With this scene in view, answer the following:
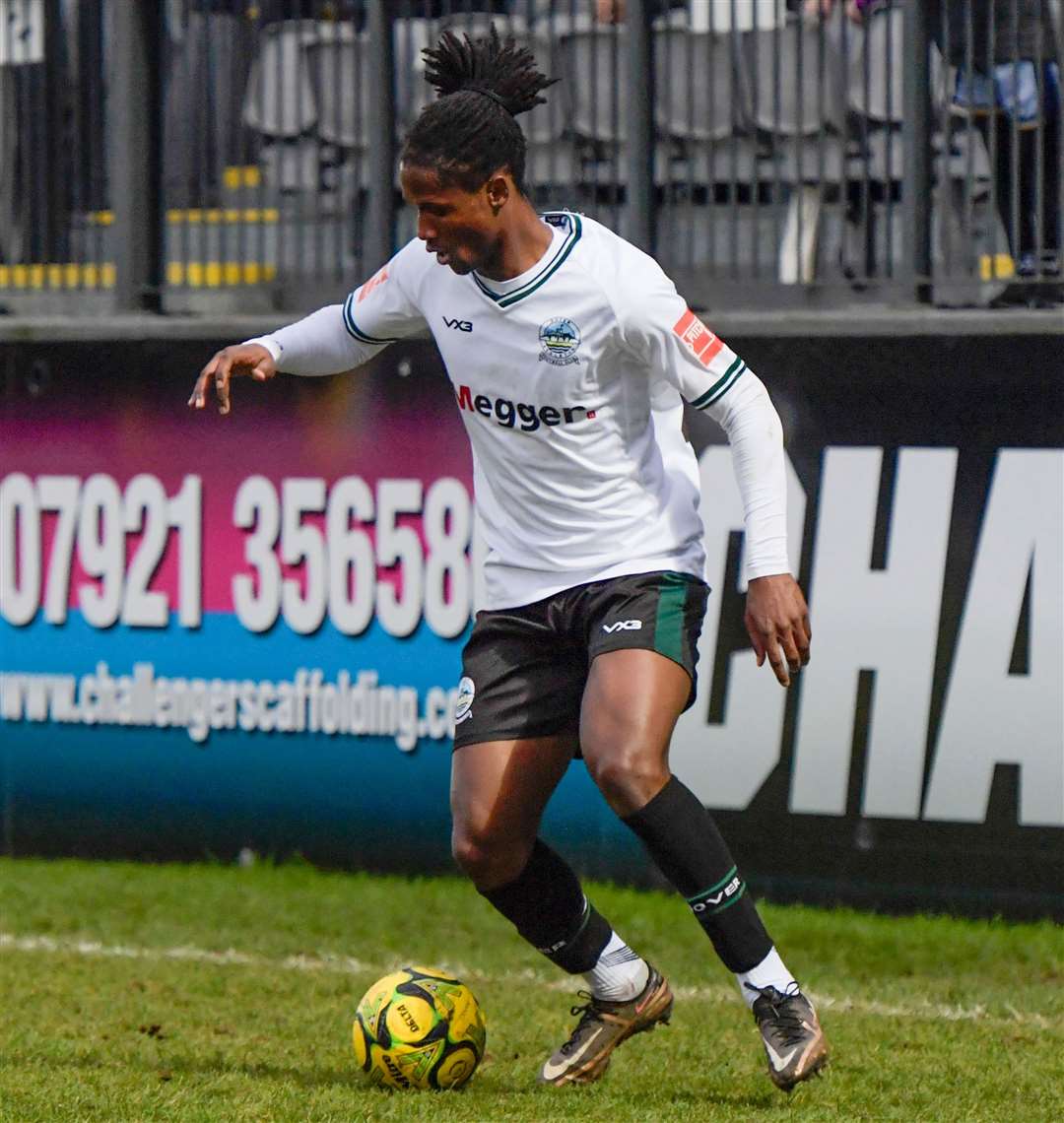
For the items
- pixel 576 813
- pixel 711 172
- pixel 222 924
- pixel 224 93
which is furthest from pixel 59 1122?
pixel 224 93

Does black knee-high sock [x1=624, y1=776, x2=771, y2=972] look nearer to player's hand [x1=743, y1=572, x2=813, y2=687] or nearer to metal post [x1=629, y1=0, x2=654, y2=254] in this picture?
player's hand [x1=743, y1=572, x2=813, y2=687]

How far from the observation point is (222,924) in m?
7.70

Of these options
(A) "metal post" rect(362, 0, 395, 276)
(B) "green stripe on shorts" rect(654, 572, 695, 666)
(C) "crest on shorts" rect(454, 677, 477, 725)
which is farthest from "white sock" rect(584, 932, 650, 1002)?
(A) "metal post" rect(362, 0, 395, 276)

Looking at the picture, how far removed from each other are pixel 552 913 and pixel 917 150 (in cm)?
361

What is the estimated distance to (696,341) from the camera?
16.3 ft

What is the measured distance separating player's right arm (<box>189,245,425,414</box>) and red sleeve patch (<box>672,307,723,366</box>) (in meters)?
0.79

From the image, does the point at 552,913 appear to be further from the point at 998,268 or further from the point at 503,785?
the point at 998,268

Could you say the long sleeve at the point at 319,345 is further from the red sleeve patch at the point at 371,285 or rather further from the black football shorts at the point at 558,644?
the black football shorts at the point at 558,644

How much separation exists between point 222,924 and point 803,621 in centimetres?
358

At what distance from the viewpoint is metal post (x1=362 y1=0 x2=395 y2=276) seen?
8422 mm

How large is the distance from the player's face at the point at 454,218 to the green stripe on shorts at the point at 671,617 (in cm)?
89

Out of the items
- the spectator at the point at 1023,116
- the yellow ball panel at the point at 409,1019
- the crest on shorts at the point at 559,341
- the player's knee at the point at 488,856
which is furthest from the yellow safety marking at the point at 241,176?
the yellow ball panel at the point at 409,1019

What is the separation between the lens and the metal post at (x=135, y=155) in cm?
879

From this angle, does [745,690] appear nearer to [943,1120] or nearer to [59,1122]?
[943,1120]
